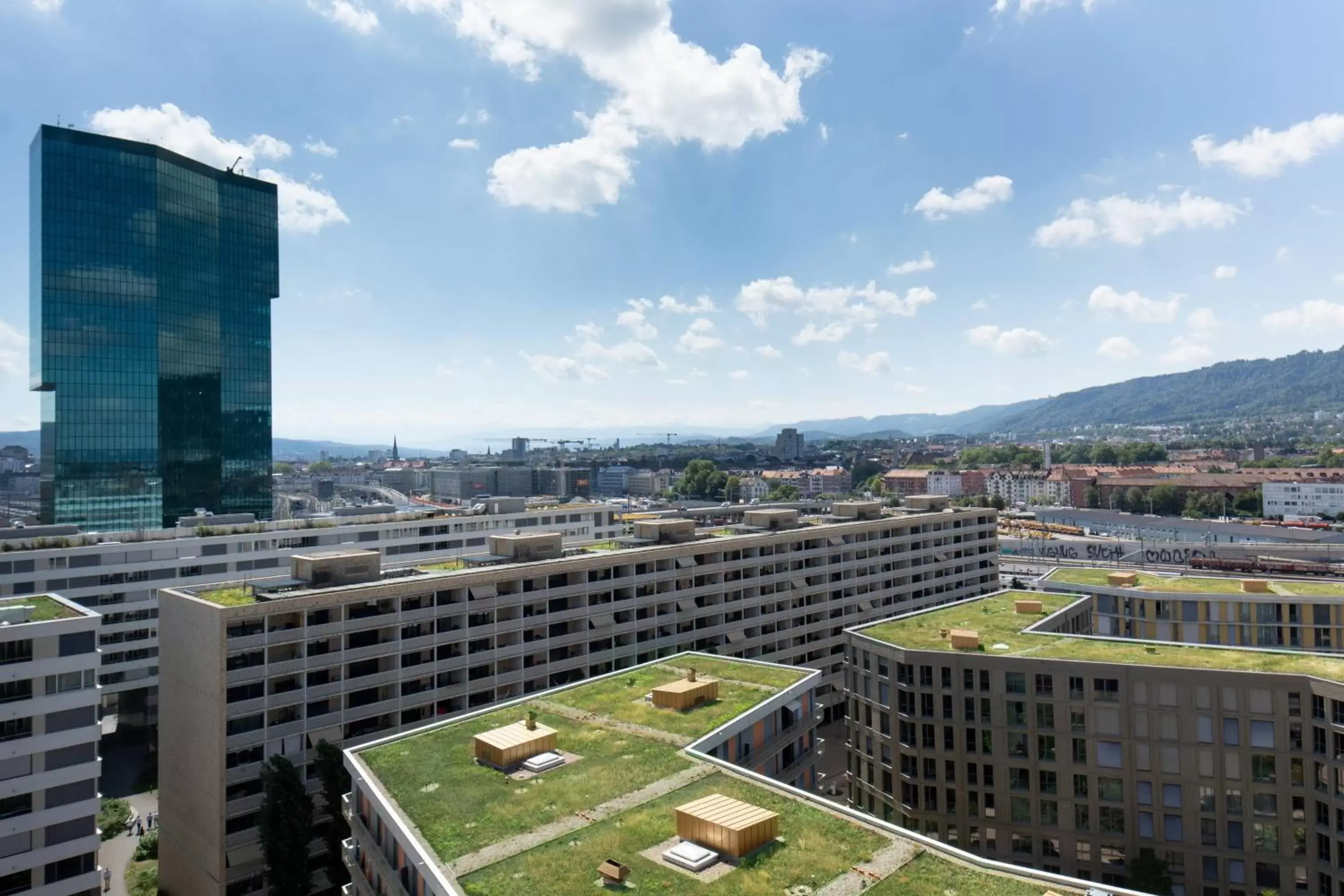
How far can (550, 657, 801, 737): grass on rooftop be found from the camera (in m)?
38.3

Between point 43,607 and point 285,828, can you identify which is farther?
point 43,607

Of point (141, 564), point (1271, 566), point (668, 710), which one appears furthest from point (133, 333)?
point (1271, 566)

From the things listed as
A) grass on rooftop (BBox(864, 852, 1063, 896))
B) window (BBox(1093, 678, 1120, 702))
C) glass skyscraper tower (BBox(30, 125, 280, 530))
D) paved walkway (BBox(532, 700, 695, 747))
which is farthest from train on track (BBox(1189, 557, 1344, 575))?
glass skyscraper tower (BBox(30, 125, 280, 530))

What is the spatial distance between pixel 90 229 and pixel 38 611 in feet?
373

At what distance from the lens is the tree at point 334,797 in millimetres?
46781

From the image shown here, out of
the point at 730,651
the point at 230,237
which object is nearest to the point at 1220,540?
the point at 730,651

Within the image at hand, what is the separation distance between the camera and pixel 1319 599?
67.2m

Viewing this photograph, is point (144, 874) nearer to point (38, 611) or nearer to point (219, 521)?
point (38, 611)

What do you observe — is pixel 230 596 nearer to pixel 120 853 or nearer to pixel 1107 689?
pixel 120 853

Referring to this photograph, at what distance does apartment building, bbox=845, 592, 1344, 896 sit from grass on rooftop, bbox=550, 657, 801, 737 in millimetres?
13845

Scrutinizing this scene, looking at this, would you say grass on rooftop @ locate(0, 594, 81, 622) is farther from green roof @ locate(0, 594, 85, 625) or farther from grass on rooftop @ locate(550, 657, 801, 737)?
grass on rooftop @ locate(550, 657, 801, 737)

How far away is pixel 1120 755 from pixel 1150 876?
6.44m

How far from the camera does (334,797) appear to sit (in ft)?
153

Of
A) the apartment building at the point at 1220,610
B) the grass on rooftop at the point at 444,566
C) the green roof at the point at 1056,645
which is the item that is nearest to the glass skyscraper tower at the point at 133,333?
the grass on rooftop at the point at 444,566
